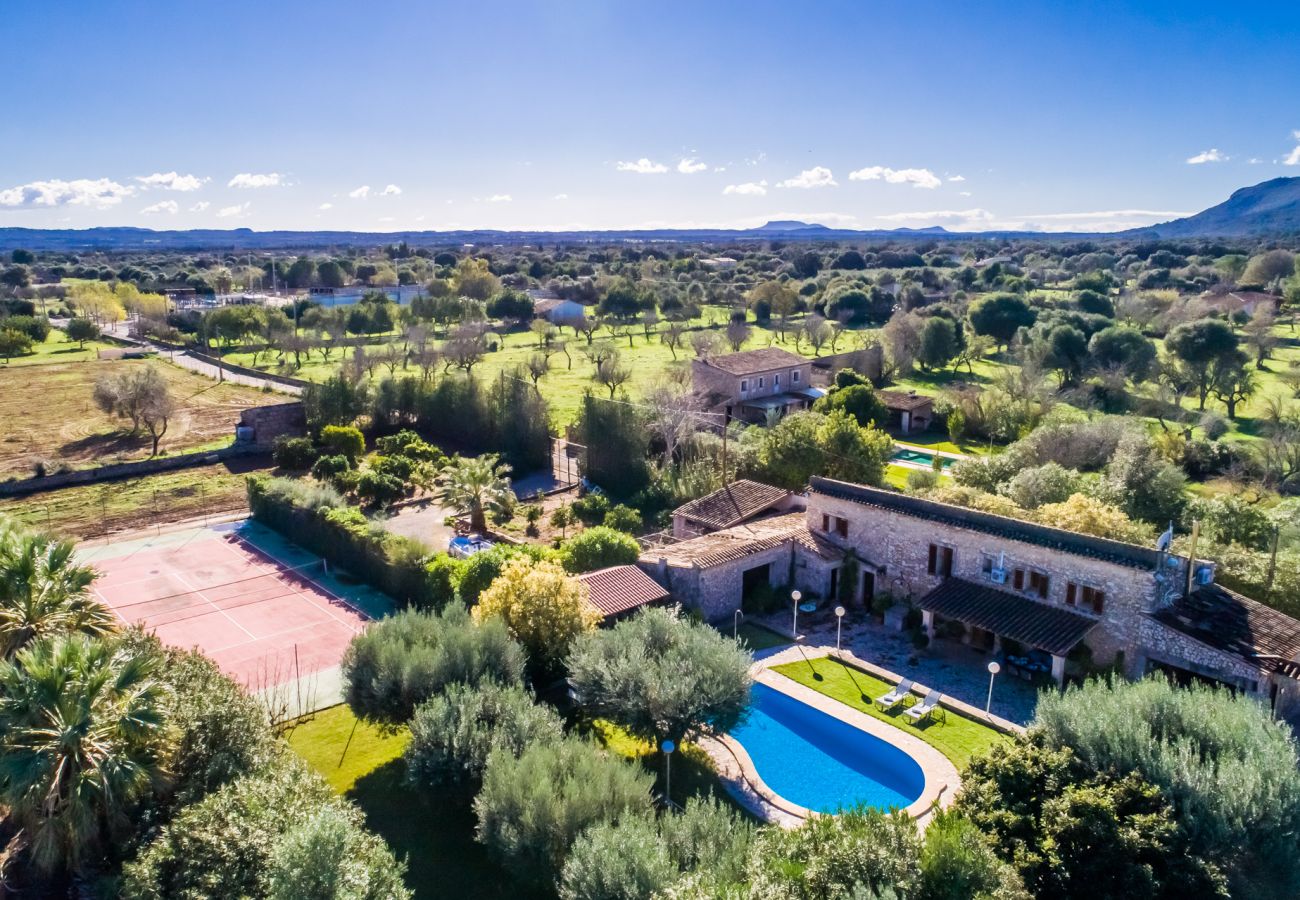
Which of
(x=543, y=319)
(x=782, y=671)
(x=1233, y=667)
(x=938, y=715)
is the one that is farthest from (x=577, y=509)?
(x=543, y=319)

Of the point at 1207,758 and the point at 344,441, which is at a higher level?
the point at 1207,758

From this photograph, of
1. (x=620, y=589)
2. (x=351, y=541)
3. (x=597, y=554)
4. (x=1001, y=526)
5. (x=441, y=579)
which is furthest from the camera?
(x=351, y=541)

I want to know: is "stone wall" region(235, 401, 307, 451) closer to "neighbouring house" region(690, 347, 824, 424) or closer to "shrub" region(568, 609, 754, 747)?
"neighbouring house" region(690, 347, 824, 424)

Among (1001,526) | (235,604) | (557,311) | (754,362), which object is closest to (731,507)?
(1001,526)

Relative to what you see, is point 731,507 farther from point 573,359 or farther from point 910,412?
point 573,359

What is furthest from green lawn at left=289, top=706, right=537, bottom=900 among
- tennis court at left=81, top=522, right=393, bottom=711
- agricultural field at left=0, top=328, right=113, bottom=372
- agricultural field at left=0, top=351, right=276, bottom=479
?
agricultural field at left=0, top=328, right=113, bottom=372
